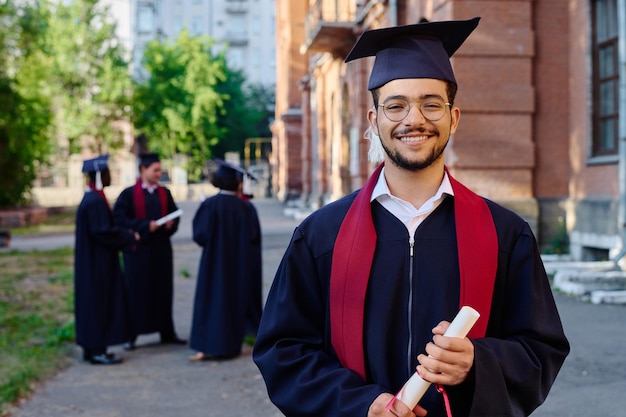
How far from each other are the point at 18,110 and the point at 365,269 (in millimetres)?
29090

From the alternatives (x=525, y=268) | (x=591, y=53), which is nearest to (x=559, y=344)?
(x=525, y=268)

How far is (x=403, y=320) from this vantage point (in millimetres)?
2643

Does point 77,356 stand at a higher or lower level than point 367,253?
lower

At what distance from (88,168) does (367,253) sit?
249 inches

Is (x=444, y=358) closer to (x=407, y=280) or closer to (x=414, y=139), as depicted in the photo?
(x=407, y=280)

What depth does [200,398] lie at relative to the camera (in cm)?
693

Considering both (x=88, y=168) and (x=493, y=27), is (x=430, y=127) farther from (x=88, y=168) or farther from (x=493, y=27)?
(x=493, y=27)

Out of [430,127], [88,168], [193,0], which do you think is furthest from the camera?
[193,0]

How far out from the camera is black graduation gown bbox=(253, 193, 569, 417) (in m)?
2.55

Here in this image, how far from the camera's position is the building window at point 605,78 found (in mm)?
12633

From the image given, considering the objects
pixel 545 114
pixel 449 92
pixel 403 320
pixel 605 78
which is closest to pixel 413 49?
pixel 449 92

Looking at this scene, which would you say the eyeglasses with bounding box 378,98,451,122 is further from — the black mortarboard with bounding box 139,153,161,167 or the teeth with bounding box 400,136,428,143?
the black mortarboard with bounding box 139,153,161,167

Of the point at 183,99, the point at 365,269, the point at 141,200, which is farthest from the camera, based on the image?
the point at 183,99

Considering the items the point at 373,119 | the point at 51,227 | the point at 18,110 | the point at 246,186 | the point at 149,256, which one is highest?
the point at 18,110
